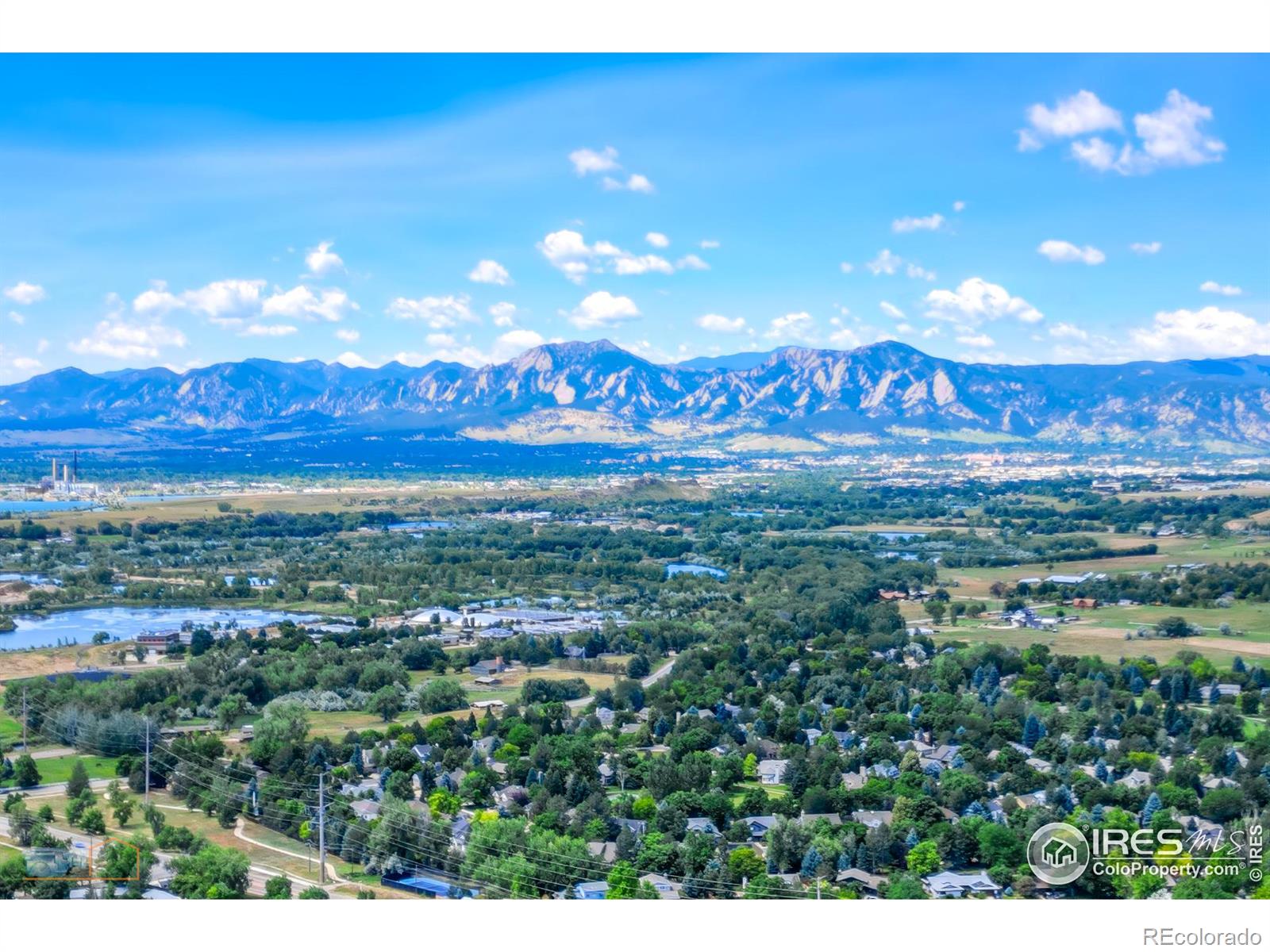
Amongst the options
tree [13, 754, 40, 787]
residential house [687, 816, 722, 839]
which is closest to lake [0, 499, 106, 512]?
tree [13, 754, 40, 787]

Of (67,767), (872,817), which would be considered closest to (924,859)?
(872,817)

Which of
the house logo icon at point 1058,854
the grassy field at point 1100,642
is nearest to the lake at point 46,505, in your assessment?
the grassy field at point 1100,642

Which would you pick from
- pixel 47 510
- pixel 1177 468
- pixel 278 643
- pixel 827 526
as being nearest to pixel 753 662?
pixel 278 643

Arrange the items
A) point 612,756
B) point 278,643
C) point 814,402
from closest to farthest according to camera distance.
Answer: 1. point 612,756
2. point 278,643
3. point 814,402

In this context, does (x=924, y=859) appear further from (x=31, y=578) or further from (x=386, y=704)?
(x=31, y=578)

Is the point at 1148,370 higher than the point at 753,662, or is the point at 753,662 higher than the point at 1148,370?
the point at 1148,370

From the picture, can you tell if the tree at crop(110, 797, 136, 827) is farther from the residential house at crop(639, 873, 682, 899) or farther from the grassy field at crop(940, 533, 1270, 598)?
the grassy field at crop(940, 533, 1270, 598)

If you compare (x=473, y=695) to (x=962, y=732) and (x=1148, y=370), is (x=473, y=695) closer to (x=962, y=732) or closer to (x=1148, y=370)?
(x=962, y=732)
